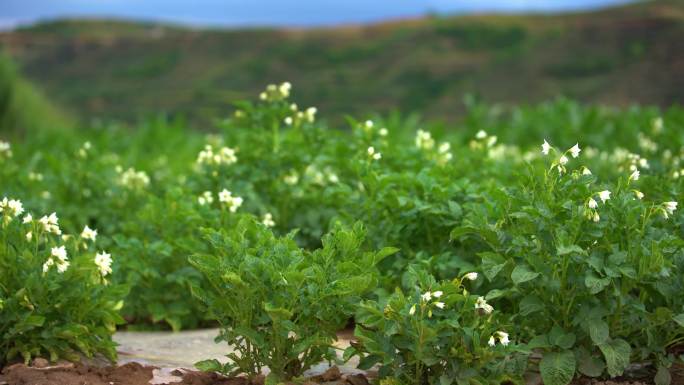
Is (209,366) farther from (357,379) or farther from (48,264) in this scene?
(48,264)

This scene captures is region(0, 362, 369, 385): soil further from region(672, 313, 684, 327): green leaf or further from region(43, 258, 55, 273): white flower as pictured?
region(672, 313, 684, 327): green leaf

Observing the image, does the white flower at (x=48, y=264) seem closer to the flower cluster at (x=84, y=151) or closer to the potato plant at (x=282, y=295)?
the potato plant at (x=282, y=295)

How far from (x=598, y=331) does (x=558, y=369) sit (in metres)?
0.22

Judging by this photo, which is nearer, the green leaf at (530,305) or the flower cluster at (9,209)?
the green leaf at (530,305)

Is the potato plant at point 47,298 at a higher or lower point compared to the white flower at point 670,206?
lower

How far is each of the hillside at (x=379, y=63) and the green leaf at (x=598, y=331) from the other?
512 inches

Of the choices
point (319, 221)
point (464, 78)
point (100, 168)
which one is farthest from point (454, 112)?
point (319, 221)

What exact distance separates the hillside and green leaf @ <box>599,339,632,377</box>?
510 inches

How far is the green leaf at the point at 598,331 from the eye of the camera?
351cm

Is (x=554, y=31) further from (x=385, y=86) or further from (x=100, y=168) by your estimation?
(x=100, y=168)

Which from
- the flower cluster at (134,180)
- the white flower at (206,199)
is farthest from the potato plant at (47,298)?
the flower cluster at (134,180)

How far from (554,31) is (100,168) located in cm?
1332

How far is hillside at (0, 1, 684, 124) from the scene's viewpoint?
1692 centimetres

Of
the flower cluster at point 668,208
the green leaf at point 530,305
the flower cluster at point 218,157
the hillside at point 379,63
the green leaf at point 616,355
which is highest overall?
the hillside at point 379,63
